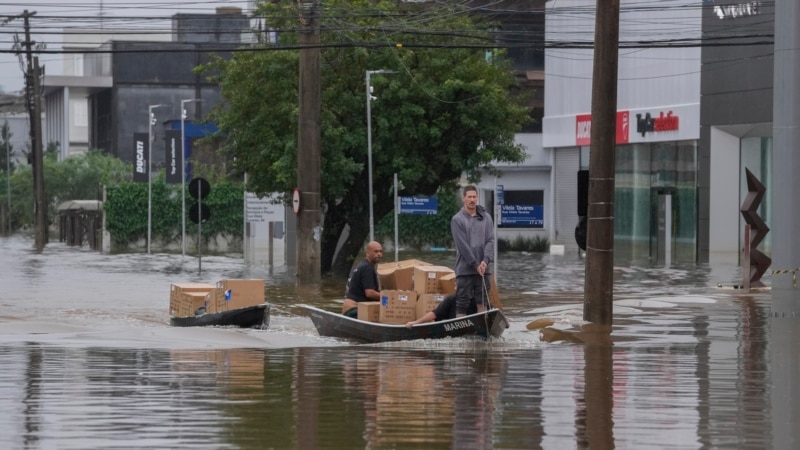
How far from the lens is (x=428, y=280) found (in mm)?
19578

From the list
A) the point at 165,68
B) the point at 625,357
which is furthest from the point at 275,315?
the point at 165,68

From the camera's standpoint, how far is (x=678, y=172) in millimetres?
50719

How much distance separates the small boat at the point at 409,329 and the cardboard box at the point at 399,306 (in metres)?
0.32

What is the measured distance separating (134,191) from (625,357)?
55.9 metres

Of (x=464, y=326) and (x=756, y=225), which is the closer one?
(x=464, y=326)

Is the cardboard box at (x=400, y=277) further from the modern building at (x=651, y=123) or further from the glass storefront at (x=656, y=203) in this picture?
the glass storefront at (x=656, y=203)

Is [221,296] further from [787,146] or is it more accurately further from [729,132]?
[729,132]

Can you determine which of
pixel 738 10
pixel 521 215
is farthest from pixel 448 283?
pixel 738 10

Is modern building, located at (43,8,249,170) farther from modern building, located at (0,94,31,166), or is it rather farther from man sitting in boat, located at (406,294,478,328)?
man sitting in boat, located at (406,294,478,328)

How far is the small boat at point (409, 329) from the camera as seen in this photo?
18.0 meters

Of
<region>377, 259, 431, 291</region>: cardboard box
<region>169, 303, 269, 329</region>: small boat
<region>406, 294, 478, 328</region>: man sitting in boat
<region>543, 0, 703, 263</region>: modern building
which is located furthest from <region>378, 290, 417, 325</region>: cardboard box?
<region>543, 0, 703, 263</region>: modern building

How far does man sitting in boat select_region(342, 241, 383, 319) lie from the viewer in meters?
20.5

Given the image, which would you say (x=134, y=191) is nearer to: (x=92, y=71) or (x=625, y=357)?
(x=92, y=71)

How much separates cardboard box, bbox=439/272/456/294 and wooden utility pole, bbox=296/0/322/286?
14237 mm
